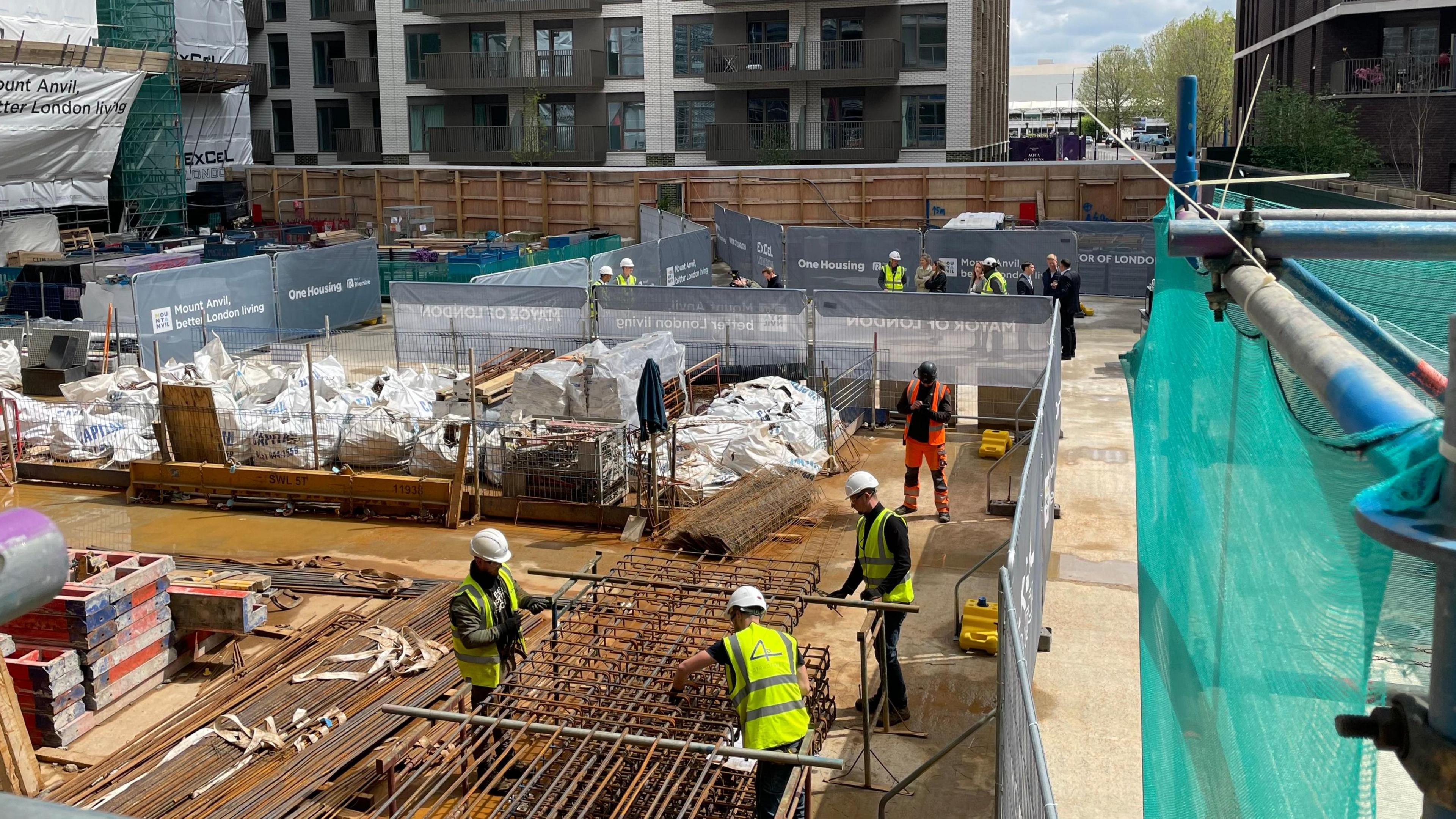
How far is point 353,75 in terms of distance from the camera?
189 ft

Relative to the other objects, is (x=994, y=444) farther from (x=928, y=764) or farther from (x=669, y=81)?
(x=669, y=81)

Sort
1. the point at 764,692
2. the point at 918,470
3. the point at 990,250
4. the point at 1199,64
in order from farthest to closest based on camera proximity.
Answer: the point at 1199,64 → the point at 990,250 → the point at 918,470 → the point at 764,692

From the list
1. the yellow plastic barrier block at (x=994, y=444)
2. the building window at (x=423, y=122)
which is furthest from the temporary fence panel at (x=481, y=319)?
the building window at (x=423, y=122)

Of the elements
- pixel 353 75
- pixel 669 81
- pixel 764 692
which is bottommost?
pixel 764 692

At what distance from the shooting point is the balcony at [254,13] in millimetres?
59344

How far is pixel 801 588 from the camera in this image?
1078cm

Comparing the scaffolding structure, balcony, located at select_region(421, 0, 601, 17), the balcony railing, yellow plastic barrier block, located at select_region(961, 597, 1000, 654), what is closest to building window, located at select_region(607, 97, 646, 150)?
balcony, located at select_region(421, 0, 601, 17)

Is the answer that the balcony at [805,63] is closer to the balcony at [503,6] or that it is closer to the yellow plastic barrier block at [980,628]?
the balcony at [503,6]

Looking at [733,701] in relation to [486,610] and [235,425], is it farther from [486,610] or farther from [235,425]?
[235,425]

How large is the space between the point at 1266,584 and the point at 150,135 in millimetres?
49132

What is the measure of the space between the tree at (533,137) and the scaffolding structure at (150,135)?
12701mm

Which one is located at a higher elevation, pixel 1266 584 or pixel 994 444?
pixel 1266 584

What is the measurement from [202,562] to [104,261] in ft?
61.6

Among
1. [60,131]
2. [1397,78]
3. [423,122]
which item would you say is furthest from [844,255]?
[423,122]
